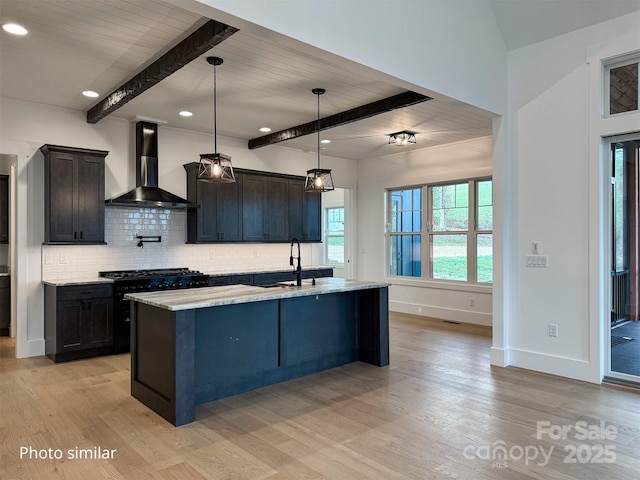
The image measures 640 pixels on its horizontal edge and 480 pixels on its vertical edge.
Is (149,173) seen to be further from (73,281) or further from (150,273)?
(73,281)

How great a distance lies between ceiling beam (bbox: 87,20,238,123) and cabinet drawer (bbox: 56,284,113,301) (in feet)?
6.45

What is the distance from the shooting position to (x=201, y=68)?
411 centimetres

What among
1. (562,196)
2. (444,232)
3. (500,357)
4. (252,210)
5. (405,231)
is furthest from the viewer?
(405,231)

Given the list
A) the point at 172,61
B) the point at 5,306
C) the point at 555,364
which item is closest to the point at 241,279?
the point at 5,306

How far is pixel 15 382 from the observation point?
4.19 m

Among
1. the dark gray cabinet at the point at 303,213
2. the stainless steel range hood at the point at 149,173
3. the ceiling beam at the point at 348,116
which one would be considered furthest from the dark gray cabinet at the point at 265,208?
the stainless steel range hood at the point at 149,173

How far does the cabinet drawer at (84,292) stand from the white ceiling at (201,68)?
2.12 meters

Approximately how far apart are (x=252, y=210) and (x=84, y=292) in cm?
263

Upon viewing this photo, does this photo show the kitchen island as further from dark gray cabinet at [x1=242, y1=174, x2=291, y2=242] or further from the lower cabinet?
dark gray cabinet at [x1=242, y1=174, x2=291, y2=242]

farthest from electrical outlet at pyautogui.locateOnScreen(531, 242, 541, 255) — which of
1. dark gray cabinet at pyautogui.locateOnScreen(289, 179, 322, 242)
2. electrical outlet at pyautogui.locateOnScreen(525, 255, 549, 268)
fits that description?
dark gray cabinet at pyautogui.locateOnScreen(289, 179, 322, 242)

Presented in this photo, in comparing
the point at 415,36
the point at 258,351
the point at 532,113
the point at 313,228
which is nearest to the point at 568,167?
the point at 532,113

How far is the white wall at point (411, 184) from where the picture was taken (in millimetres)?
6961

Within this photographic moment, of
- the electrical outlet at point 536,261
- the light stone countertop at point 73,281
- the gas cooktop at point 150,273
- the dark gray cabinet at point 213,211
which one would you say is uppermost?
the dark gray cabinet at point 213,211

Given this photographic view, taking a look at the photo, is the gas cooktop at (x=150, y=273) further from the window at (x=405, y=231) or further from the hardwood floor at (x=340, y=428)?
the window at (x=405, y=231)
